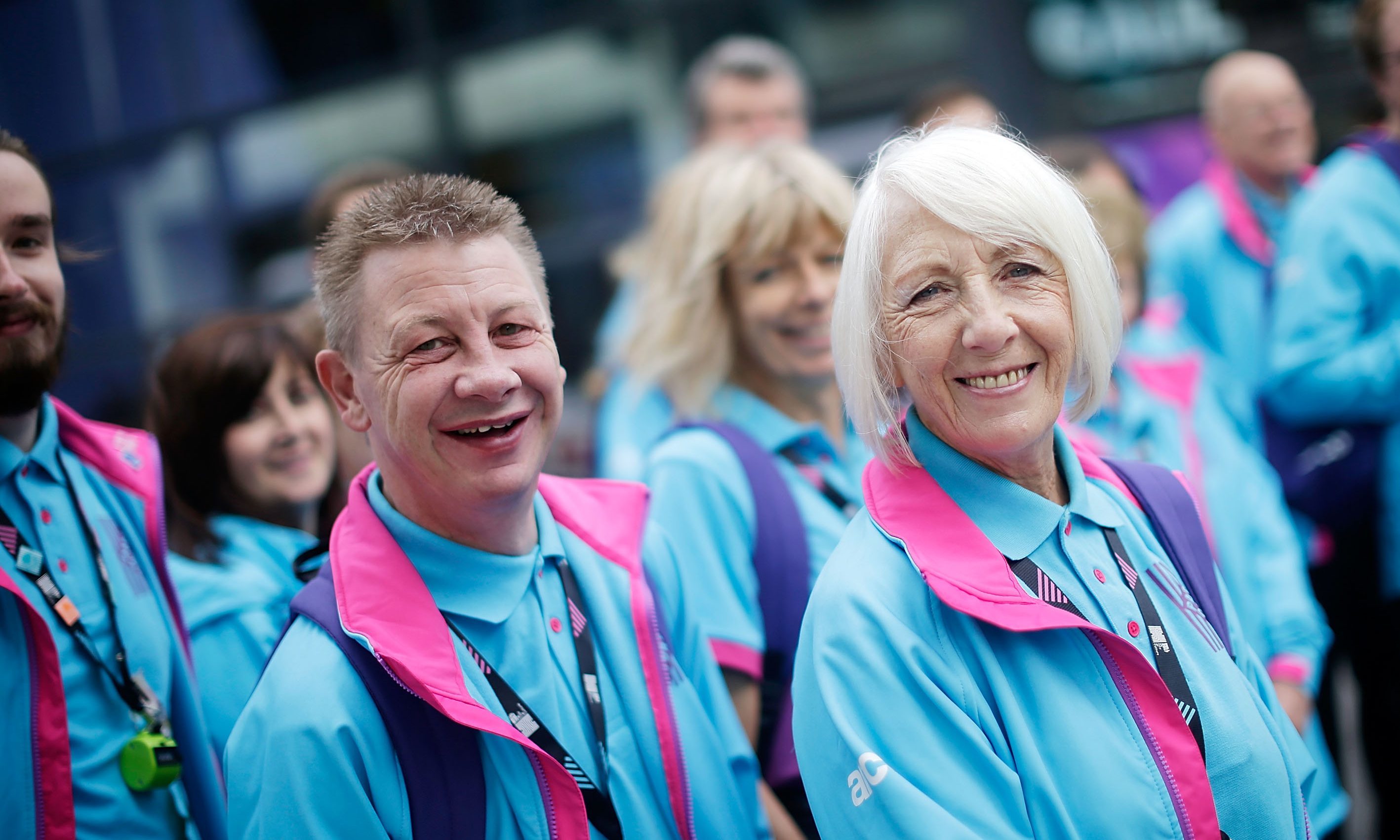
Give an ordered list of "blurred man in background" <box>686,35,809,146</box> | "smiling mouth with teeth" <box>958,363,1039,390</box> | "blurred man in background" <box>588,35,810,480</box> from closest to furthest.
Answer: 1. "smiling mouth with teeth" <box>958,363,1039,390</box>
2. "blurred man in background" <box>588,35,810,480</box>
3. "blurred man in background" <box>686,35,809,146</box>

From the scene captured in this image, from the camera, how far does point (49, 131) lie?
9.92 m

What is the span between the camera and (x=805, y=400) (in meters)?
2.78

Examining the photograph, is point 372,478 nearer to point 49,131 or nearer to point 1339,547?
point 1339,547

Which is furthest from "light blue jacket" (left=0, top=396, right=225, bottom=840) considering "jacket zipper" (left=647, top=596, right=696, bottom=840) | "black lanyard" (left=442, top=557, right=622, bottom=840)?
"jacket zipper" (left=647, top=596, right=696, bottom=840)

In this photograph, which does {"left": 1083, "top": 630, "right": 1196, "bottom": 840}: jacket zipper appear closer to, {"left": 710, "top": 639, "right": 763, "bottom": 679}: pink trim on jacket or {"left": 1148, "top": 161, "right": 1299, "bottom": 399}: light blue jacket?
{"left": 710, "top": 639, "right": 763, "bottom": 679}: pink trim on jacket

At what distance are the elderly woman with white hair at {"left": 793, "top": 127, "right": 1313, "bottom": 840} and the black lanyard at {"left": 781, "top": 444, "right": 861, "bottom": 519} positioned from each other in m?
0.69

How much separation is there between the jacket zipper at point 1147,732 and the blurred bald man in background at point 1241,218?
286 centimetres

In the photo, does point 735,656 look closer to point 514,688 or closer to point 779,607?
point 779,607

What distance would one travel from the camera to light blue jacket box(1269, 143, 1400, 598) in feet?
10.3

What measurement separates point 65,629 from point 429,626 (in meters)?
0.88

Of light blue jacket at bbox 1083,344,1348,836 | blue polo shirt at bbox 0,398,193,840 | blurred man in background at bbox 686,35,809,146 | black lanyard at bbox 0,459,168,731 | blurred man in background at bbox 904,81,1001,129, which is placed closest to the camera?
blue polo shirt at bbox 0,398,193,840

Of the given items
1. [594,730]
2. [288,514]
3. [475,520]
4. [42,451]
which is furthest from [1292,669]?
[42,451]

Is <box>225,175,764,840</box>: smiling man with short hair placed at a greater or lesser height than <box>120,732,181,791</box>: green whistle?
greater

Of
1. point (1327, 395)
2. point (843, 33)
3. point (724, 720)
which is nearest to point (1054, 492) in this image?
point (724, 720)
